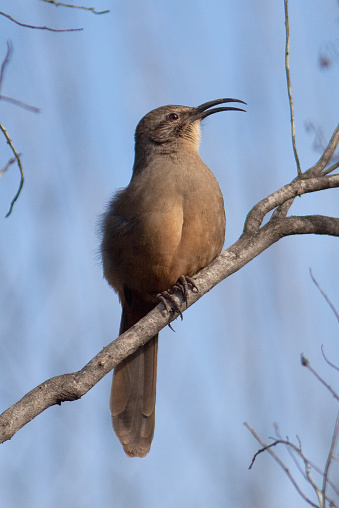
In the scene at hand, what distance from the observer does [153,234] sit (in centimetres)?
454

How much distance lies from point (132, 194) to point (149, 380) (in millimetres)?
1555

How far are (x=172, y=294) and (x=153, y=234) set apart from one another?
21.5 inches

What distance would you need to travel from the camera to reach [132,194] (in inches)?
190

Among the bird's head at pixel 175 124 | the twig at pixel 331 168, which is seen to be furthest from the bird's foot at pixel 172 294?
the bird's head at pixel 175 124

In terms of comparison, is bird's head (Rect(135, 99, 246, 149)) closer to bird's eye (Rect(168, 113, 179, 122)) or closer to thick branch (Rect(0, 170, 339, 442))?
bird's eye (Rect(168, 113, 179, 122))

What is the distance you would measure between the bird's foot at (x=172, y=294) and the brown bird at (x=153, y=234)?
2 cm

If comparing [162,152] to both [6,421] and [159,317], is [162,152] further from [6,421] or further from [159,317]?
[6,421]

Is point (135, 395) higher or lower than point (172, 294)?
lower

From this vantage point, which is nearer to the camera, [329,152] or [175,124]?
[329,152]

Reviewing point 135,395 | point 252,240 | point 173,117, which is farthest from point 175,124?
point 135,395

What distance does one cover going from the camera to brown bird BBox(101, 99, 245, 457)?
15.0 ft

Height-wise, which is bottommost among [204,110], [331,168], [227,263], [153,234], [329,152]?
[227,263]

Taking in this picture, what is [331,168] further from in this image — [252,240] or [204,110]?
[204,110]

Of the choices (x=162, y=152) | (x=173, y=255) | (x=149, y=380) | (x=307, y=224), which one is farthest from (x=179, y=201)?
(x=149, y=380)
